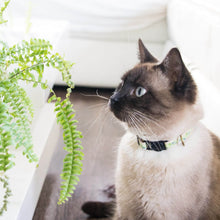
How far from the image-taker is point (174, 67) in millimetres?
950

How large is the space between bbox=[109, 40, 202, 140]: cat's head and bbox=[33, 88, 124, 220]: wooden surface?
111mm

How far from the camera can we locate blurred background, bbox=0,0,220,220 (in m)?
1.42

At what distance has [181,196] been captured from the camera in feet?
3.27

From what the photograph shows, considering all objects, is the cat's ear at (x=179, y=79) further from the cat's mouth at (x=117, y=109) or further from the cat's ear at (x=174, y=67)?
the cat's mouth at (x=117, y=109)

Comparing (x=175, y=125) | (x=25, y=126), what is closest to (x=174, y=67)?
(x=175, y=125)

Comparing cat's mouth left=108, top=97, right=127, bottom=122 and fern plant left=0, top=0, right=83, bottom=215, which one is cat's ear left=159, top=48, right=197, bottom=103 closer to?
cat's mouth left=108, top=97, right=127, bottom=122

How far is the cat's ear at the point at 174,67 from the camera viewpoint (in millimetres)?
916

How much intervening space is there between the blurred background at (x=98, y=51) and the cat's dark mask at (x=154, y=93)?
0.24m

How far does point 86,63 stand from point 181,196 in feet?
5.99

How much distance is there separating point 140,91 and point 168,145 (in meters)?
0.20

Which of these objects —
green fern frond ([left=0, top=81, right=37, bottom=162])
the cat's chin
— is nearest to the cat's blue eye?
→ the cat's chin

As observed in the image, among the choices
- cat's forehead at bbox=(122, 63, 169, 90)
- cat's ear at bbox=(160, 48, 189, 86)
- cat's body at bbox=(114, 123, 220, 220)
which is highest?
cat's ear at bbox=(160, 48, 189, 86)

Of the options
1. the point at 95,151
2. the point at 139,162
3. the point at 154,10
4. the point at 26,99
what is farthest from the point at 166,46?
the point at 26,99

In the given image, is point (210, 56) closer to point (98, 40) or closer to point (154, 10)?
point (154, 10)
